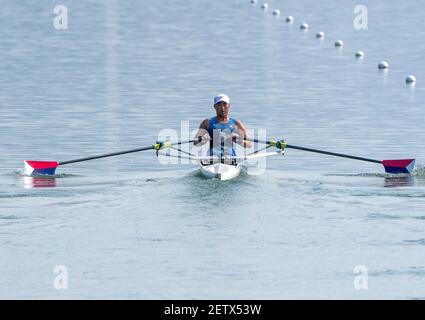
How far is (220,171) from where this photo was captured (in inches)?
848

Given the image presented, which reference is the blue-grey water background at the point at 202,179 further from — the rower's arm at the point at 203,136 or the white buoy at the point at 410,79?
the rower's arm at the point at 203,136

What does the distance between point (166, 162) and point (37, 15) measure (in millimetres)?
38732

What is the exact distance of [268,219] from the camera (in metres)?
19.0

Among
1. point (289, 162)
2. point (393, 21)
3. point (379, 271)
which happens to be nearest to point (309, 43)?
point (393, 21)

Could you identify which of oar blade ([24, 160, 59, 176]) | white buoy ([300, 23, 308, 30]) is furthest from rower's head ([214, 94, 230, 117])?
white buoy ([300, 23, 308, 30])

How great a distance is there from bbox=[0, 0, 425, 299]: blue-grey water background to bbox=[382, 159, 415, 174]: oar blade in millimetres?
228

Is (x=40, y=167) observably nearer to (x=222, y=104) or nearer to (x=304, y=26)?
(x=222, y=104)

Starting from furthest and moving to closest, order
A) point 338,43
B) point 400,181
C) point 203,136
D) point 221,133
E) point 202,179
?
1. point 338,43
2. point 400,181
3. point 203,136
4. point 221,133
5. point 202,179

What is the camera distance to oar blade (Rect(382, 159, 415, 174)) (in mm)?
24000

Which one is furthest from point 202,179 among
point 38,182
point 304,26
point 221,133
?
point 304,26

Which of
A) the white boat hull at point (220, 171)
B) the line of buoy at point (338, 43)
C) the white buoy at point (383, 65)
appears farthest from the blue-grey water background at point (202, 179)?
the white buoy at point (383, 65)

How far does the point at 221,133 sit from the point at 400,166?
3725mm

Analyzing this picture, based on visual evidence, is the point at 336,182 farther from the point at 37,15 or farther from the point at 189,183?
the point at 37,15

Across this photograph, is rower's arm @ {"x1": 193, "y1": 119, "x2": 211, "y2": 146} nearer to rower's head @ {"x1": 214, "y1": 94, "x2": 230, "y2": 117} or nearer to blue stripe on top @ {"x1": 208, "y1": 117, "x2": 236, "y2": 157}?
blue stripe on top @ {"x1": 208, "y1": 117, "x2": 236, "y2": 157}
